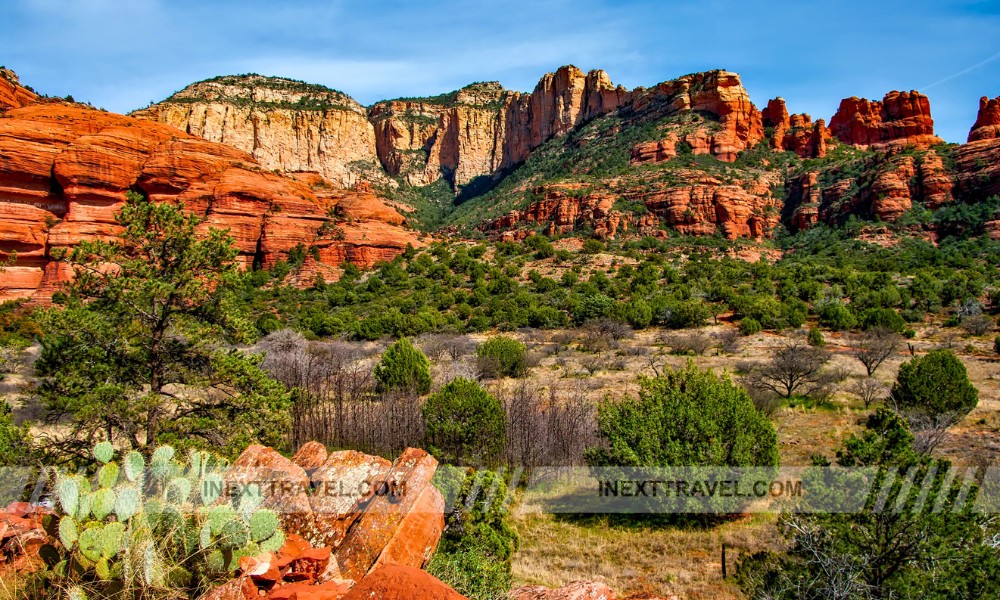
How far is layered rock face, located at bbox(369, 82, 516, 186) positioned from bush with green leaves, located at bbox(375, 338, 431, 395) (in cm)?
8814

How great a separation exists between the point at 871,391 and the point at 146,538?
1968 cm

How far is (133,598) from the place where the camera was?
2.93 meters

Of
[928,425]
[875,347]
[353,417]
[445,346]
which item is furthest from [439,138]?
[928,425]

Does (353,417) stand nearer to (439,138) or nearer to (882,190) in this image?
(882,190)

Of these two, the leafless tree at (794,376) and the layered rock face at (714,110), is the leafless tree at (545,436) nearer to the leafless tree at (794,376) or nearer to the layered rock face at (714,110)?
the leafless tree at (794,376)

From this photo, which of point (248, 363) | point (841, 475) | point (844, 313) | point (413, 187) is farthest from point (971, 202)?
point (413, 187)

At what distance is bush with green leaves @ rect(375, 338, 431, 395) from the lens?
57.1ft

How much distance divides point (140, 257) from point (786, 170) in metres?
74.3

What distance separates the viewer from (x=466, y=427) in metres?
12.2

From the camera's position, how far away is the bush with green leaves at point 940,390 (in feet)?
44.3

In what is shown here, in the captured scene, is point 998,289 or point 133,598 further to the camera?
point 998,289

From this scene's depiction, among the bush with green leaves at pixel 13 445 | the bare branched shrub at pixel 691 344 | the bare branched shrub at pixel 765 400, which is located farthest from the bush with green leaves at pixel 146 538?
the bare branched shrub at pixel 691 344

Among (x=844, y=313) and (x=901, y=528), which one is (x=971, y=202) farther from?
(x=901, y=528)

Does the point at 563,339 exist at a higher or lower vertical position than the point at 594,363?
higher
